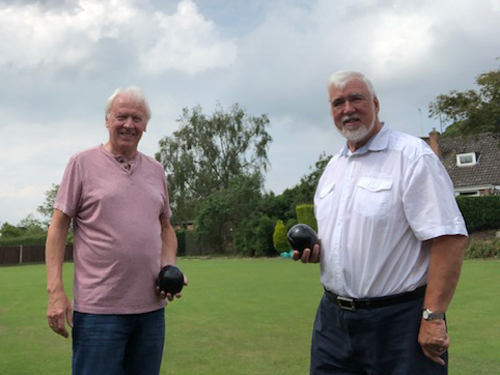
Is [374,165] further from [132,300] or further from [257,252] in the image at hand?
[257,252]

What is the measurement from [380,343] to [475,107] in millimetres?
28133

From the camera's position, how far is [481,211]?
26531mm

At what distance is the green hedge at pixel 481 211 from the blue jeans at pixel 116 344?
25.6m

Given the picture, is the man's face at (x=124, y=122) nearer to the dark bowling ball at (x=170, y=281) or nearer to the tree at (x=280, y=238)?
the dark bowling ball at (x=170, y=281)

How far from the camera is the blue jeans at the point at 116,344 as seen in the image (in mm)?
2861

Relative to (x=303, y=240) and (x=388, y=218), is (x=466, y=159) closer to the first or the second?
(x=303, y=240)

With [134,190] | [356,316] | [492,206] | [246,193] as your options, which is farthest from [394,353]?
[246,193]

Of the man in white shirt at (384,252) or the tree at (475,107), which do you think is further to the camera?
the tree at (475,107)

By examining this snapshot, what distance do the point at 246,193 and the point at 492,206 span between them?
614 inches

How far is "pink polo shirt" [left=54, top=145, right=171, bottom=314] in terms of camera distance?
2.94 metres

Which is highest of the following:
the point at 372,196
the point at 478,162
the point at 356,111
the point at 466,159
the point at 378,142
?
the point at 466,159

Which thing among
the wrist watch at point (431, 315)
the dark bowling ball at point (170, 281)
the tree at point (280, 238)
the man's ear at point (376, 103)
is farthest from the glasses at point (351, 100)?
the tree at point (280, 238)

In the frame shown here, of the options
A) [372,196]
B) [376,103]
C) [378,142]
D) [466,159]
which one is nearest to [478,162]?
[466,159]

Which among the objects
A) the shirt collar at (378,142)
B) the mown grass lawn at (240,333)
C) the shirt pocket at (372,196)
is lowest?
the mown grass lawn at (240,333)
